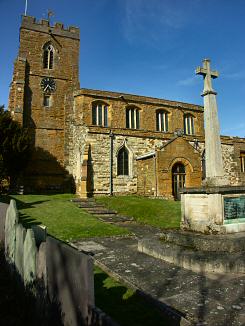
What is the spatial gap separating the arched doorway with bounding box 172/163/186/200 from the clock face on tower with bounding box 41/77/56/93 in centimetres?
1494

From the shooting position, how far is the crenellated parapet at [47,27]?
28.2 m

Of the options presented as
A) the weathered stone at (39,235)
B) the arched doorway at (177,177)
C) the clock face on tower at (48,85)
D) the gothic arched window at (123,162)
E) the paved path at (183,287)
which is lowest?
the paved path at (183,287)

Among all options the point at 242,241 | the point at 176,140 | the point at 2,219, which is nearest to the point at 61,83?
the point at 176,140

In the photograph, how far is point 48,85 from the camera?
27812mm

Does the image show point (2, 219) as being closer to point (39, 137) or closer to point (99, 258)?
point (99, 258)

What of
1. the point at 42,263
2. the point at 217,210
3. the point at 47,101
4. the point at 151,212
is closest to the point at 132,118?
the point at 47,101

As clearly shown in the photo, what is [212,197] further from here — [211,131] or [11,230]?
[11,230]

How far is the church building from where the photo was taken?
22.3m

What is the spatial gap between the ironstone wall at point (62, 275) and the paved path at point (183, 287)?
4.77 ft

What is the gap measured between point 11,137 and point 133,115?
Result: 1159cm

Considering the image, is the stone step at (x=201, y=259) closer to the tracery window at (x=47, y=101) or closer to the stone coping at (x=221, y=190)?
the stone coping at (x=221, y=190)

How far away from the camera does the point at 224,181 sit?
8.00m

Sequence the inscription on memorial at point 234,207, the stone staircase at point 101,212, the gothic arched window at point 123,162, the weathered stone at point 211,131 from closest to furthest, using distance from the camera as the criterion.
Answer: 1. the inscription on memorial at point 234,207
2. the weathered stone at point 211,131
3. the stone staircase at point 101,212
4. the gothic arched window at point 123,162

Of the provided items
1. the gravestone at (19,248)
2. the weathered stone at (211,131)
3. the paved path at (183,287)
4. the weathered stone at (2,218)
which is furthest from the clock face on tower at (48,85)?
the gravestone at (19,248)
